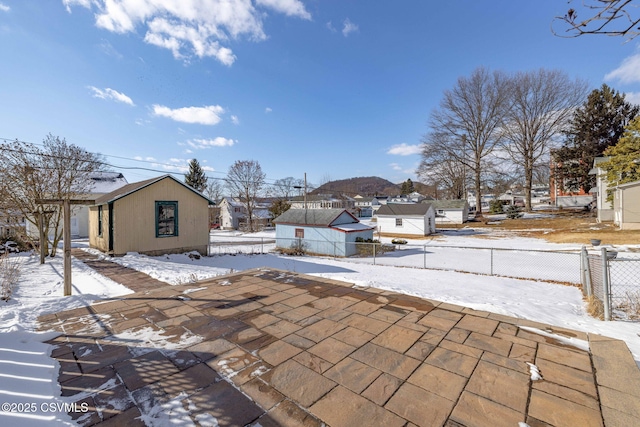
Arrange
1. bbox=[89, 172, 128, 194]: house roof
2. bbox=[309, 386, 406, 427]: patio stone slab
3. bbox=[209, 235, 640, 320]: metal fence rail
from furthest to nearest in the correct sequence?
bbox=[89, 172, 128, 194]: house roof < bbox=[209, 235, 640, 320]: metal fence rail < bbox=[309, 386, 406, 427]: patio stone slab

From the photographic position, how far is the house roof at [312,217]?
16.3 metres

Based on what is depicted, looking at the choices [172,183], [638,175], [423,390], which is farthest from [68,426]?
[638,175]

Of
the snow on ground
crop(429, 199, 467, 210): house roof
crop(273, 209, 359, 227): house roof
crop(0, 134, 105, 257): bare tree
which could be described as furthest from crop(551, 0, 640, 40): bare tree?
crop(429, 199, 467, 210): house roof

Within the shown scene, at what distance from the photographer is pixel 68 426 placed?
1.71m

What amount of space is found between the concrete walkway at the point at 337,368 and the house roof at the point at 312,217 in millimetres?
12367

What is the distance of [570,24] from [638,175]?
2173 cm

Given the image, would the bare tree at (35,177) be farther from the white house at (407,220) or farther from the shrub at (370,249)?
the white house at (407,220)

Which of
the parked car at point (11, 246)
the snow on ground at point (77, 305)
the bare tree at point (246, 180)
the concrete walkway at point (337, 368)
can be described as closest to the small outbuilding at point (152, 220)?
the snow on ground at point (77, 305)

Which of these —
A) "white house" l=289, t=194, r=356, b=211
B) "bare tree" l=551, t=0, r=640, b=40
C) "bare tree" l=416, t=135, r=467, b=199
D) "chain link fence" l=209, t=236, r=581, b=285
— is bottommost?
"chain link fence" l=209, t=236, r=581, b=285

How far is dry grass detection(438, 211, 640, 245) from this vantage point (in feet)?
45.6

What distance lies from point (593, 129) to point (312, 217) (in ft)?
103

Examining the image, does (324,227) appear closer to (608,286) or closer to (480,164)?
(608,286)

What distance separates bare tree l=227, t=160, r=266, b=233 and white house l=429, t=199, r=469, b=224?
20895mm

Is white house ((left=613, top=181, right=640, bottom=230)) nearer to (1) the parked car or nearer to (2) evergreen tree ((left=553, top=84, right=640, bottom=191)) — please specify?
(2) evergreen tree ((left=553, top=84, right=640, bottom=191))
